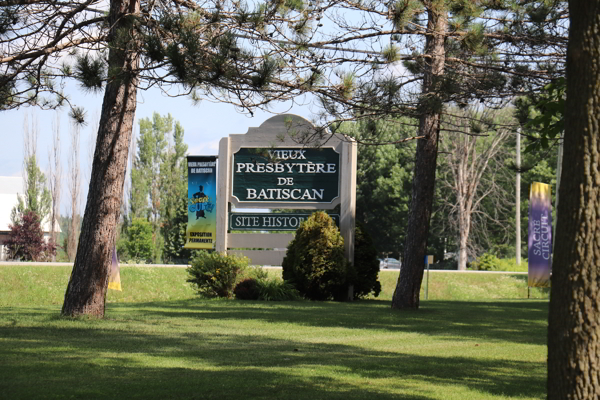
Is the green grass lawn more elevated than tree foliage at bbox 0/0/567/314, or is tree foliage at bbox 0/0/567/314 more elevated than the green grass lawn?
tree foliage at bbox 0/0/567/314

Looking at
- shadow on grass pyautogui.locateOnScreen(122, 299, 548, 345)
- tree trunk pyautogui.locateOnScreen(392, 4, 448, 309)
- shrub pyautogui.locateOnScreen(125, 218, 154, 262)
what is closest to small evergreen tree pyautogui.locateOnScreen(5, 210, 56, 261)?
shrub pyautogui.locateOnScreen(125, 218, 154, 262)

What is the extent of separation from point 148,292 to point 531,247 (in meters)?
12.2

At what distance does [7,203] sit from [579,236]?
52.0m

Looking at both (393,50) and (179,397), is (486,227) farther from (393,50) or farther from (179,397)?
(179,397)

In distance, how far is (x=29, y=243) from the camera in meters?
38.8

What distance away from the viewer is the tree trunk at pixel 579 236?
13.7 ft

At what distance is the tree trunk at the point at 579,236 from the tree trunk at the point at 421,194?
10365mm

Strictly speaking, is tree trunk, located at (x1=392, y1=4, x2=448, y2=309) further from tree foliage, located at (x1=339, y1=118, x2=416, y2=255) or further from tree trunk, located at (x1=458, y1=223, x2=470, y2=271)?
tree foliage, located at (x1=339, y1=118, x2=416, y2=255)

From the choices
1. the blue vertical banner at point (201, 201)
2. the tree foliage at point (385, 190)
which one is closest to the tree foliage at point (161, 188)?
the tree foliage at point (385, 190)

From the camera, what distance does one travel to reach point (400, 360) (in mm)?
8469

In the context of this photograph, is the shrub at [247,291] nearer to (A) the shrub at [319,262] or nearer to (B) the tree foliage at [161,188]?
(A) the shrub at [319,262]

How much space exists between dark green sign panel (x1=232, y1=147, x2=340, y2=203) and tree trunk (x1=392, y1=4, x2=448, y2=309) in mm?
5052

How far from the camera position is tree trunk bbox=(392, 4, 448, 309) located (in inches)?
592

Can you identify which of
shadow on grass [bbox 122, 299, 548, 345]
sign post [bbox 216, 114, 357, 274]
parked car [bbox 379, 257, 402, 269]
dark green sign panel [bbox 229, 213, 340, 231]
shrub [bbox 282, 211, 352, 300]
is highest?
sign post [bbox 216, 114, 357, 274]
